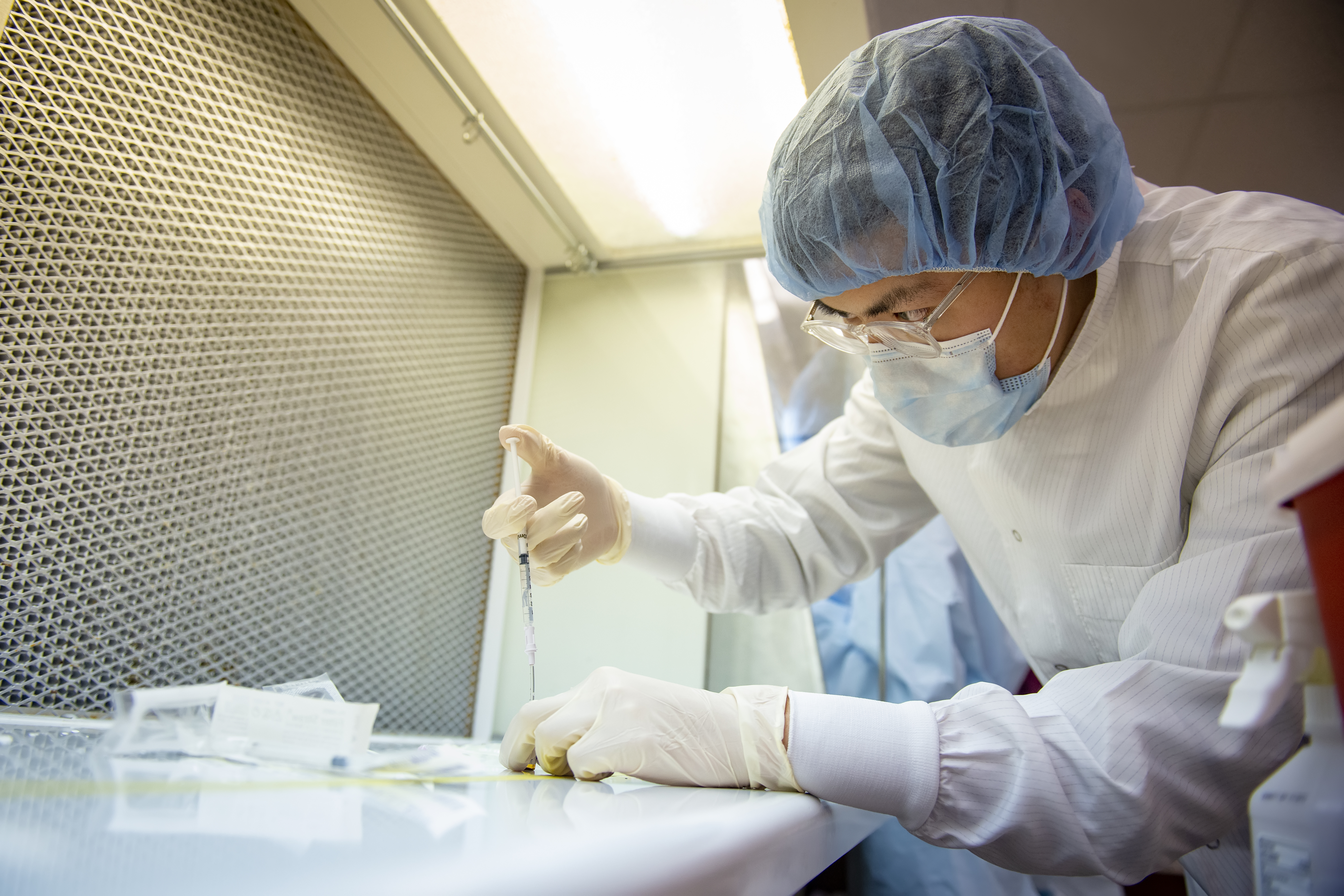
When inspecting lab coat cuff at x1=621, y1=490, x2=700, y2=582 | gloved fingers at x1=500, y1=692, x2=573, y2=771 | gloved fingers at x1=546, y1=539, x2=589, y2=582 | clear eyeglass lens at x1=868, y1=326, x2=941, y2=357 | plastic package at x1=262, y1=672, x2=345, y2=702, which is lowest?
gloved fingers at x1=500, y1=692, x2=573, y2=771

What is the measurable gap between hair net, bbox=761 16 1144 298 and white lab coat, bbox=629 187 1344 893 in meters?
0.14

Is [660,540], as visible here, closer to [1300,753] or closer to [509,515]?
[509,515]

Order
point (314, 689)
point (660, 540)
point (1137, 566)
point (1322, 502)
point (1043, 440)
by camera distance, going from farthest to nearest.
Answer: point (660, 540) < point (1043, 440) < point (1137, 566) < point (314, 689) < point (1322, 502)

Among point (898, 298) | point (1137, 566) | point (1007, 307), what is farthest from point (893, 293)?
point (1137, 566)

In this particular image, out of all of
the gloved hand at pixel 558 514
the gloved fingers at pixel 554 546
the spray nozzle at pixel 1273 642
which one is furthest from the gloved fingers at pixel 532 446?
the spray nozzle at pixel 1273 642

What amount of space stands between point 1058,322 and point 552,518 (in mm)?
697

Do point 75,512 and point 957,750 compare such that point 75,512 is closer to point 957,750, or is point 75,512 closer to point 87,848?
point 87,848

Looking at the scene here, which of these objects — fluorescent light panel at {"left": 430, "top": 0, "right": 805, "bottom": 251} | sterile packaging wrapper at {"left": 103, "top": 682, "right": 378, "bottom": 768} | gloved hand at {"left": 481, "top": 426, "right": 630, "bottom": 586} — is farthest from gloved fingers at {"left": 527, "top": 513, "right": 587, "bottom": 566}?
fluorescent light panel at {"left": 430, "top": 0, "right": 805, "bottom": 251}

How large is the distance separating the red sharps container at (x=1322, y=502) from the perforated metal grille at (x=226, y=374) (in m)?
1.10

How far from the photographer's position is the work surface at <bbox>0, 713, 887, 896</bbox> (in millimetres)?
337

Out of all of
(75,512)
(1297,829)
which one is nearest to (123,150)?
(75,512)

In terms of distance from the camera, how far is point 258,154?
3.66 ft

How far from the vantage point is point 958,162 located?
854 mm

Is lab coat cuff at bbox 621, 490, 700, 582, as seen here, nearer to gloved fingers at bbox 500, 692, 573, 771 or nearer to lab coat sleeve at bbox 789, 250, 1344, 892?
gloved fingers at bbox 500, 692, 573, 771
